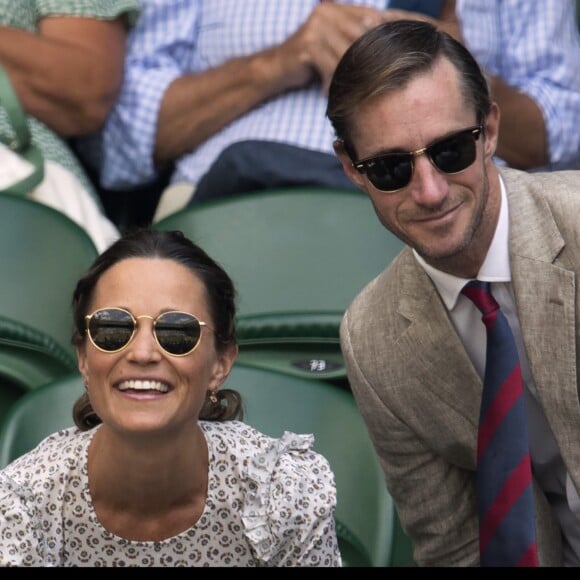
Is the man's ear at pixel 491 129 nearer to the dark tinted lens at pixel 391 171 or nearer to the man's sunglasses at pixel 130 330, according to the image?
the dark tinted lens at pixel 391 171

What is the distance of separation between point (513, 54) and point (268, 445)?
170cm

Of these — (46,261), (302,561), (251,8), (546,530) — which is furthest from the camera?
(251,8)

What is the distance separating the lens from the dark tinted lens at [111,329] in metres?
1.90

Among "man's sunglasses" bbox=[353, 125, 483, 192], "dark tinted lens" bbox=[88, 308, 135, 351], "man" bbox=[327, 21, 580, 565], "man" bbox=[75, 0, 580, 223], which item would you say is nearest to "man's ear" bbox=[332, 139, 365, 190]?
"man" bbox=[327, 21, 580, 565]

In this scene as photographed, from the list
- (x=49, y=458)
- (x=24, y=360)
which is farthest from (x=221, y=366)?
(x=24, y=360)

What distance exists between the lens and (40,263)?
2.60 m

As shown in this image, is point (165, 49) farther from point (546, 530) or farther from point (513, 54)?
point (546, 530)

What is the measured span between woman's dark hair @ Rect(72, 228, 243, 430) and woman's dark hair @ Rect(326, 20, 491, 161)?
31 centimetres

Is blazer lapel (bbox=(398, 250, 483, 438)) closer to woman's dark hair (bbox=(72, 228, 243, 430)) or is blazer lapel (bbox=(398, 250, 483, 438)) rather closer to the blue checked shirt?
woman's dark hair (bbox=(72, 228, 243, 430))

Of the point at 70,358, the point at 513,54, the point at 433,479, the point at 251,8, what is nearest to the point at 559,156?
the point at 513,54

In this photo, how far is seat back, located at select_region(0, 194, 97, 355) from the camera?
251cm

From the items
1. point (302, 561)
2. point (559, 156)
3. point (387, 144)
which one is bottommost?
point (559, 156)

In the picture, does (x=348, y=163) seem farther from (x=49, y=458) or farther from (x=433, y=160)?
(x=49, y=458)

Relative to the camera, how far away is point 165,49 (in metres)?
3.48
